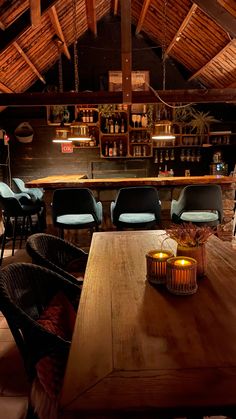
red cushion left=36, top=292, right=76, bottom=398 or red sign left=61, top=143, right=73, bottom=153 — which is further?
red sign left=61, top=143, right=73, bottom=153

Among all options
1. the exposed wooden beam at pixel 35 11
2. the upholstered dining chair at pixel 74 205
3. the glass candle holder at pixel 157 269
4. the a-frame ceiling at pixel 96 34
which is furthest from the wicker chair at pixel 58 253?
the a-frame ceiling at pixel 96 34

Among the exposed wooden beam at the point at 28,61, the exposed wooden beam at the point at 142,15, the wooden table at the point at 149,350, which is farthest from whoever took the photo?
the exposed wooden beam at the point at 142,15

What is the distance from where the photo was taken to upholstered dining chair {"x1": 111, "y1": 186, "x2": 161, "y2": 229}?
400 cm

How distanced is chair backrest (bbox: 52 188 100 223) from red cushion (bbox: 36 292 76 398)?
2.05 metres

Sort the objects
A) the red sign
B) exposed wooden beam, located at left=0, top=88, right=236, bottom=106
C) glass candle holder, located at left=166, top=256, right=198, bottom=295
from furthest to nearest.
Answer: the red sign, exposed wooden beam, located at left=0, top=88, right=236, bottom=106, glass candle holder, located at left=166, top=256, right=198, bottom=295

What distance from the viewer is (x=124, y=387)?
937 mm

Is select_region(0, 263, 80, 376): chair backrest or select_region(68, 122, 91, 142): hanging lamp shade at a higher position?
select_region(68, 122, 91, 142): hanging lamp shade

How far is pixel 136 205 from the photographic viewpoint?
4043mm

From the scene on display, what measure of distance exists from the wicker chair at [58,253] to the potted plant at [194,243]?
2.51ft

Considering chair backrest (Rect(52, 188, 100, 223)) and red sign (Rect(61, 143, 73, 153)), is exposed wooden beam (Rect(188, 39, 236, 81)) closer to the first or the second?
red sign (Rect(61, 143, 73, 153))

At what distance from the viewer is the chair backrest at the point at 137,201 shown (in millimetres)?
4004

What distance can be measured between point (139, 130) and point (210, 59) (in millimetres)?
2070

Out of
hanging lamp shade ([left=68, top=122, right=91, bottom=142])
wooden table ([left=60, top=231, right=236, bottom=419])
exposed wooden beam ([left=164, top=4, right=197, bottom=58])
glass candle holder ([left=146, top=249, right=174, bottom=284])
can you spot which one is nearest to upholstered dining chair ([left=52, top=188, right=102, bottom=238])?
hanging lamp shade ([left=68, top=122, right=91, bottom=142])

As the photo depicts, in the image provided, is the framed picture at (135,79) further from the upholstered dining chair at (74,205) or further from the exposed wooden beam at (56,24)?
the upholstered dining chair at (74,205)
